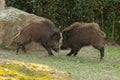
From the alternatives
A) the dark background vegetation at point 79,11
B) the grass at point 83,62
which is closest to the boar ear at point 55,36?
the grass at point 83,62

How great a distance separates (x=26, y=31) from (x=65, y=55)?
4.61ft

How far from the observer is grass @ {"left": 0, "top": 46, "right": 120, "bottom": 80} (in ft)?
30.4

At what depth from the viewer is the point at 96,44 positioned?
1185 cm

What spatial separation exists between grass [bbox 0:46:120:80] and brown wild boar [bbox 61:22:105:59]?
375 mm

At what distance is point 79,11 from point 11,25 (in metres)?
2.93

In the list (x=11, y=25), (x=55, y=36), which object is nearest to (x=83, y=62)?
(x=55, y=36)

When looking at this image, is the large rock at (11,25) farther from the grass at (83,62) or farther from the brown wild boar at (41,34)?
the brown wild boar at (41,34)

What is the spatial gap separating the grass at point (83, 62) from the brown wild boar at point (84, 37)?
14.8 inches

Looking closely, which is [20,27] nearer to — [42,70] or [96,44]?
[96,44]

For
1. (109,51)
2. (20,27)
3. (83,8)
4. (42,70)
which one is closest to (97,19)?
(83,8)

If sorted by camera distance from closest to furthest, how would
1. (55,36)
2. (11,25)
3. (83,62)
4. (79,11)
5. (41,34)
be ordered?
(83,62)
(41,34)
(55,36)
(11,25)
(79,11)

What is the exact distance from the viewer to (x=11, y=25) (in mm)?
13383

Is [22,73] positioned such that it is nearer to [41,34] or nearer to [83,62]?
[83,62]

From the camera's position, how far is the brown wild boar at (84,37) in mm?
11812
